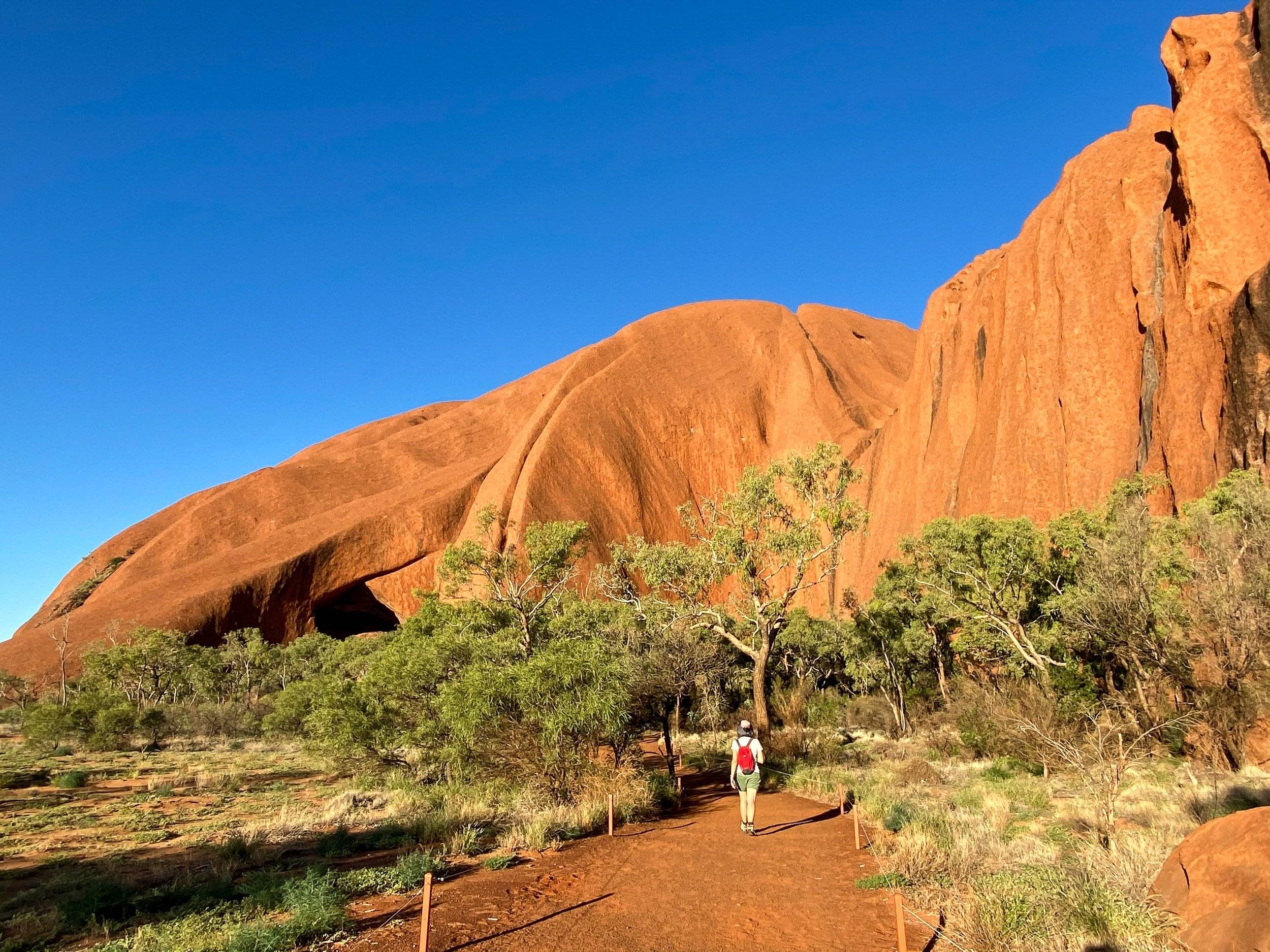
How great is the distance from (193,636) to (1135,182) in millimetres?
58944

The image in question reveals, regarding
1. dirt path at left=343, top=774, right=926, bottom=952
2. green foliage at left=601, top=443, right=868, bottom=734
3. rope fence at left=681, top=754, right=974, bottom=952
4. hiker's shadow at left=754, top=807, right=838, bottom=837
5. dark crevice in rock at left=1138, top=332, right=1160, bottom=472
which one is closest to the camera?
rope fence at left=681, top=754, right=974, bottom=952

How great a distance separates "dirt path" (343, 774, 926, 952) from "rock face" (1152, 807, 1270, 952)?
2.02 m

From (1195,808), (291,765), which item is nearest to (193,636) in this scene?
(291,765)

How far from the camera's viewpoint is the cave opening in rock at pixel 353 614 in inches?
2197

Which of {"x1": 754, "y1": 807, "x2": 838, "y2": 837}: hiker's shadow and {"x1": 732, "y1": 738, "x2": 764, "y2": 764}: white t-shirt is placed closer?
{"x1": 732, "y1": 738, "x2": 764, "y2": 764}: white t-shirt

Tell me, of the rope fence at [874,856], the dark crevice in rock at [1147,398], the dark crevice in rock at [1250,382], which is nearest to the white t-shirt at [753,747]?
the rope fence at [874,856]

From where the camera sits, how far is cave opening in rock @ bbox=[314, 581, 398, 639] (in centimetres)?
5582

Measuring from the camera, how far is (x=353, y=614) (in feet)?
195

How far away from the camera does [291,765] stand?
21.1 metres

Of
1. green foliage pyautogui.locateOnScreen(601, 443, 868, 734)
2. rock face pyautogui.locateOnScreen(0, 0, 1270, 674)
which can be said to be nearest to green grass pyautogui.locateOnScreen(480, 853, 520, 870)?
green foliage pyautogui.locateOnScreen(601, 443, 868, 734)

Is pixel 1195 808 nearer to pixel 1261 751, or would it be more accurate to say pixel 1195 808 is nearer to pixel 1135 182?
pixel 1261 751

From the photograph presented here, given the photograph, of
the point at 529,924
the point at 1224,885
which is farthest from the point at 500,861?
the point at 1224,885

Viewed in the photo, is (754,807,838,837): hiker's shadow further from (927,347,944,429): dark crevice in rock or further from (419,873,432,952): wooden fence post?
(927,347,944,429): dark crevice in rock

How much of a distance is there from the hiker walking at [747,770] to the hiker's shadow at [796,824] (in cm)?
26
